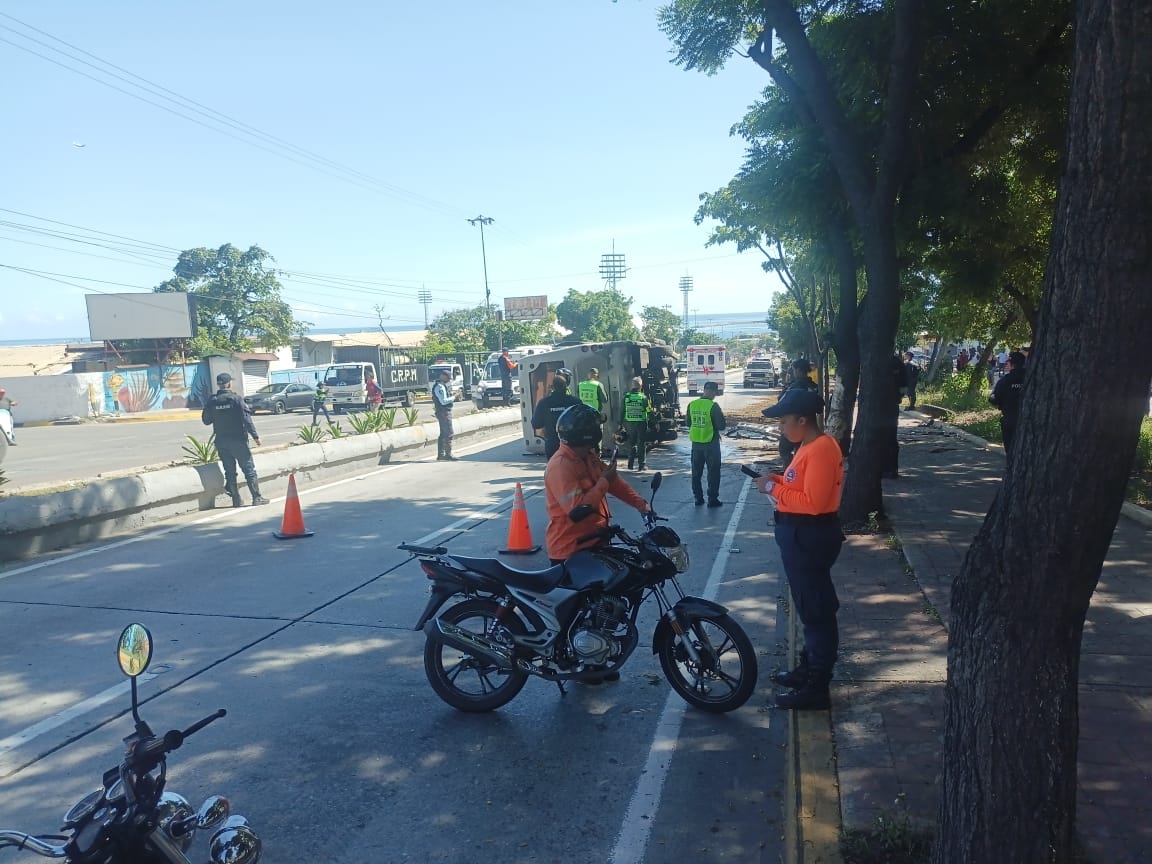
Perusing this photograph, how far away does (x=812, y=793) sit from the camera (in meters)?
3.81

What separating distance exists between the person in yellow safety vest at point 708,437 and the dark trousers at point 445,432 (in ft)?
21.5

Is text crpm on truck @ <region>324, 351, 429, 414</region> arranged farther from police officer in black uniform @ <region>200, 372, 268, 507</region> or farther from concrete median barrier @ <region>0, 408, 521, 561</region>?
police officer in black uniform @ <region>200, 372, 268, 507</region>

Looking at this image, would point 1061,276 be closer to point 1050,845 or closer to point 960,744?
point 960,744

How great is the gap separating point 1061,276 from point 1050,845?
1807 millimetres

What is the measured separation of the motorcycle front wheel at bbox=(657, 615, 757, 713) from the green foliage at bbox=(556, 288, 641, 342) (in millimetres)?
61007

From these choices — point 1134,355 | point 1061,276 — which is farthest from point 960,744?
point 1061,276

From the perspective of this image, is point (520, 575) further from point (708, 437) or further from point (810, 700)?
point (708, 437)

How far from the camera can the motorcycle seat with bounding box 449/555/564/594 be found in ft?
15.7

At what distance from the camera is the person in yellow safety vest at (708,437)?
11203 mm

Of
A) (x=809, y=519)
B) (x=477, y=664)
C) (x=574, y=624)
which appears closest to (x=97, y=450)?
(x=477, y=664)

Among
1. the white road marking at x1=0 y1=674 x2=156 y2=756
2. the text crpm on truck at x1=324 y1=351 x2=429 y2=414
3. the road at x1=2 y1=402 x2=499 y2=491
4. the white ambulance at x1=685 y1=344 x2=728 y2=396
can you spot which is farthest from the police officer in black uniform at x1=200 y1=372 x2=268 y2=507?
the white ambulance at x1=685 y1=344 x2=728 y2=396

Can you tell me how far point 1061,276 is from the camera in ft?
8.53

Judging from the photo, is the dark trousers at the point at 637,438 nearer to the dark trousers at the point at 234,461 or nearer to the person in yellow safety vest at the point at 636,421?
the person in yellow safety vest at the point at 636,421

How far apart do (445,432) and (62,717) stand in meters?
12.1
